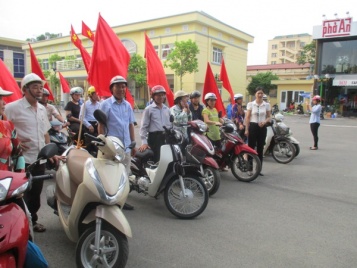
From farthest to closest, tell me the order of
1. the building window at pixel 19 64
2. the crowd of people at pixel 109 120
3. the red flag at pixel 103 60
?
the building window at pixel 19 64 < the red flag at pixel 103 60 < the crowd of people at pixel 109 120

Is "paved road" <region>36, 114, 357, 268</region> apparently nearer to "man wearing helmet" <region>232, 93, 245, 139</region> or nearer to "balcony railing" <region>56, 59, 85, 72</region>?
"man wearing helmet" <region>232, 93, 245, 139</region>

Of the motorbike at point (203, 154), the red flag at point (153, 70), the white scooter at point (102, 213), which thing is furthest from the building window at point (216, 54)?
the white scooter at point (102, 213)

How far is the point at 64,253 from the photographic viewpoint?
3.26 m

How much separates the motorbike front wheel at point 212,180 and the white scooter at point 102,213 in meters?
2.45

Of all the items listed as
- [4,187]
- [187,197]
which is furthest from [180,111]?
[4,187]

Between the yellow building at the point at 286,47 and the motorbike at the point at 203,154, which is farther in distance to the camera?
the yellow building at the point at 286,47

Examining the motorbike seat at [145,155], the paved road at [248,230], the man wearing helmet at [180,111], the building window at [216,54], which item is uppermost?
the building window at [216,54]

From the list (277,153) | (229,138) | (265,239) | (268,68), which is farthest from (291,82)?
(265,239)

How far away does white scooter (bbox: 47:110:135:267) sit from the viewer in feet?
8.84

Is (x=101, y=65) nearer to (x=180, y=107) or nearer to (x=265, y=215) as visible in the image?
(x=180, y=107)

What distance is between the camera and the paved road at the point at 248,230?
3.22 m

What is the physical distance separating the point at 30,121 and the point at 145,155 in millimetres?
1702

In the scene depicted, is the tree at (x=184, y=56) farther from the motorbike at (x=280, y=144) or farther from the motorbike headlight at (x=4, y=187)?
the motorbike headlight at (x=4, y=187)

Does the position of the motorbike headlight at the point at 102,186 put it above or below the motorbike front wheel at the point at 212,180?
above
